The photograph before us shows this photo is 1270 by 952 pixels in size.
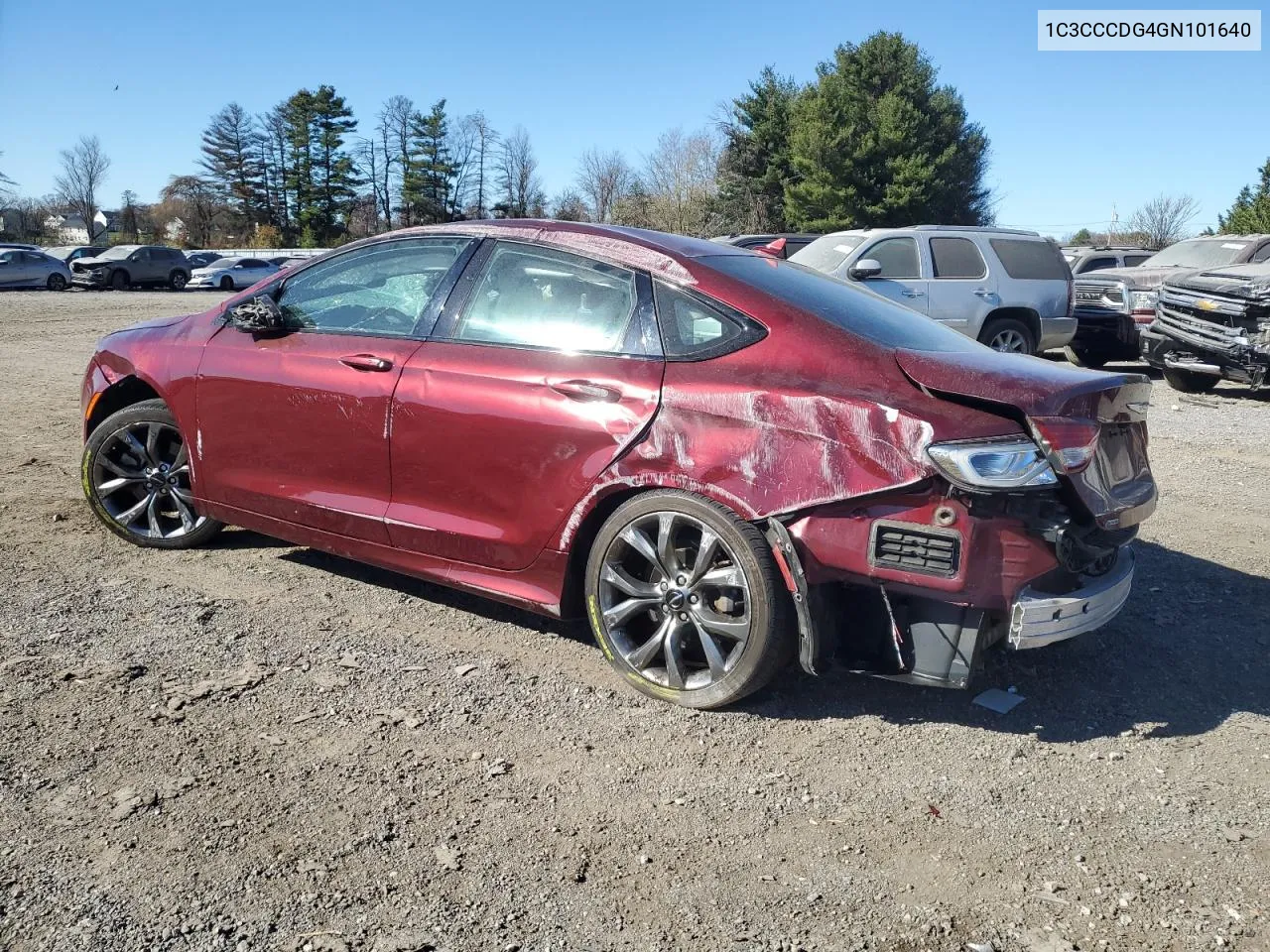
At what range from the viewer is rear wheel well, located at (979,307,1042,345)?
12789 millimetres

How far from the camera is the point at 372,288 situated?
4617 millimetres

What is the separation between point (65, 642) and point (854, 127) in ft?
174

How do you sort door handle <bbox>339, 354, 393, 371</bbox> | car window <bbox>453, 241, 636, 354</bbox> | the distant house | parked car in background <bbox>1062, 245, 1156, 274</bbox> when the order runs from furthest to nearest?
the distant house < parked car in background <bbox>1062, 245, 1156, 274</bbox> < door handle <bbox>339, 354, 393, 371</bbox> < car window <bbox>453, 241, 636, 354</bbox>

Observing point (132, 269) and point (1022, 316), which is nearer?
point (1022, 316)

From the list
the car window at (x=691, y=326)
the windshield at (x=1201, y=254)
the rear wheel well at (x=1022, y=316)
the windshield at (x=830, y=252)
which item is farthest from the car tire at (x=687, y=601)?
the windshield at (x=1201, y=254)

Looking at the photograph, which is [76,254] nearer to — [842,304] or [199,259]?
[199,259]

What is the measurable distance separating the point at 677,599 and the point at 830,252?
1003cm

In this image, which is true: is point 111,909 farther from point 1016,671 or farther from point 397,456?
point 1016,671

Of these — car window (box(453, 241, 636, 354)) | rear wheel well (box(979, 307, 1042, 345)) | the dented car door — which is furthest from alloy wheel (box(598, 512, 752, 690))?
rear wheel well (box(979, 307, 1042, 345))

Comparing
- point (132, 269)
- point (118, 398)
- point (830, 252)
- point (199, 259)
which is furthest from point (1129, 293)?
point (199, 259)

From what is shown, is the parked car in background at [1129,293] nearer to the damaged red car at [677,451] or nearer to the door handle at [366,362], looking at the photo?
the damaged red car at [677,451]

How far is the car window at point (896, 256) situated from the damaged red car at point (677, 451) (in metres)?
8.45

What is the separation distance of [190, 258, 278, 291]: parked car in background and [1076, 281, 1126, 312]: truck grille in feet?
104

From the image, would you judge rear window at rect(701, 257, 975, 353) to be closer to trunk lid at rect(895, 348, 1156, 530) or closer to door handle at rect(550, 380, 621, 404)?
trunk lid at rect(895, 348, 1156, 530)
